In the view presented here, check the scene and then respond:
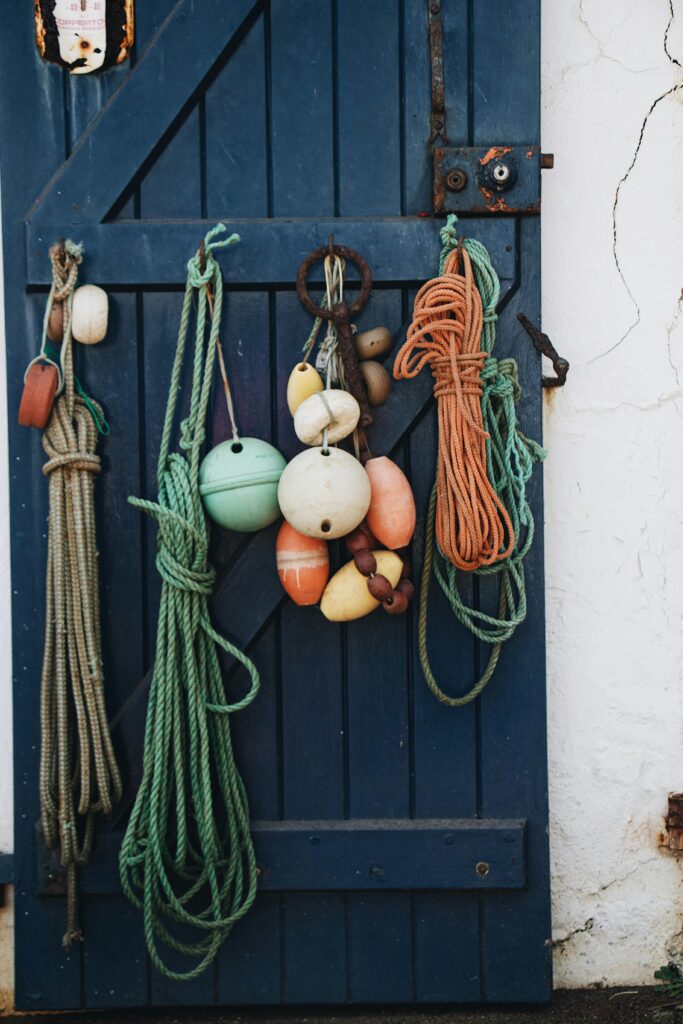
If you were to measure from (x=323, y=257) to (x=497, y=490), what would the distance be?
2.07ft

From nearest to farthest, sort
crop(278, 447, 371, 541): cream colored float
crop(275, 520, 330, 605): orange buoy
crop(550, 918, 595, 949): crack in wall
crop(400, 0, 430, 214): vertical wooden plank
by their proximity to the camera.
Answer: crop(278, 447, 371, 541): cream colored float → crop(275, 520, 330, 605): orange buoy → crop(400, 0, 430, 214): vertical wooden plank → crop(550, 918, 595, 949): crack in wall

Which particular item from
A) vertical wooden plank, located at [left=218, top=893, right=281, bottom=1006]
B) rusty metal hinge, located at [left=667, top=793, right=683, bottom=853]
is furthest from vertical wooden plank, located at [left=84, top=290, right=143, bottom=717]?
rusty metal hinge, located at [left=667, top=793, right=683, bottom=853]

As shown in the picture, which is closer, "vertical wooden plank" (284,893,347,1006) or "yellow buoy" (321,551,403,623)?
"yellow buoy" (321,551,403,623)

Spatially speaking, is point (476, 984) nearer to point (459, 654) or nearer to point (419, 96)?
point (459, 654)

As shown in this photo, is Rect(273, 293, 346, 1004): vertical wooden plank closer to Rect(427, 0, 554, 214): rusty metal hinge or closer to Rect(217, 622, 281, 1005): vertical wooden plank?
Rect(217, 622, 281, 1005): vertical wooden plank

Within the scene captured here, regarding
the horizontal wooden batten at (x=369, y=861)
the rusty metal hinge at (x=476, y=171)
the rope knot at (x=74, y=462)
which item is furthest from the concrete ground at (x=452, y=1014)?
the rusty metal hinge at (x=476, y=171)

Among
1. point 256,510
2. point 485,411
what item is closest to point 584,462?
point 485,411

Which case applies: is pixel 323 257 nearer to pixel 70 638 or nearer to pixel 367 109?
pixel 367 109

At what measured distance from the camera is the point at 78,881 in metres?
2.41

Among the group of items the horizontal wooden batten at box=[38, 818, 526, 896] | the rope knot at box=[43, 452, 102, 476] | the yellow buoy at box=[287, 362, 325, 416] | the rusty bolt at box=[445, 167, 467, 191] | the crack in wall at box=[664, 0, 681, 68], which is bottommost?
the horizontal wooden batten at box=[38, 818, 526, 896]

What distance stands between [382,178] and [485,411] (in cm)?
57

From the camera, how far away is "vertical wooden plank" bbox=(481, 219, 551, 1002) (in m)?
2.42

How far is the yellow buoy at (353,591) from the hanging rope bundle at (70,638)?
0.52 metres

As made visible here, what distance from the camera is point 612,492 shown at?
98.0 inches
